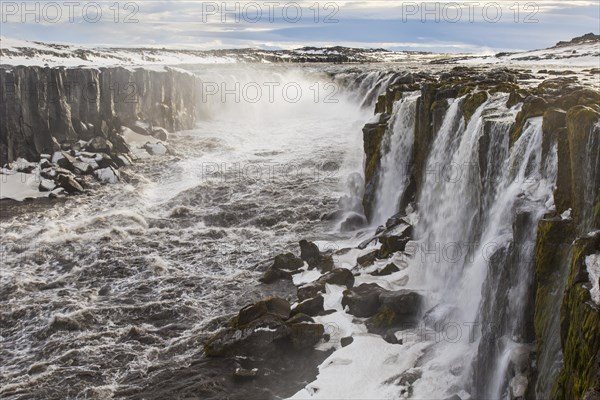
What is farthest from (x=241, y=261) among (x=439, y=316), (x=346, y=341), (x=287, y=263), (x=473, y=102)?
(x=473, y=102)

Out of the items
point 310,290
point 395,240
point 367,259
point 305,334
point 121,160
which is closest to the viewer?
point 305,334

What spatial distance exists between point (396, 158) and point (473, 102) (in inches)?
288

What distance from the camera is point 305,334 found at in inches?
672

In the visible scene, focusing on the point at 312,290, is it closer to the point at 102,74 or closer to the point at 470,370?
the point at 470,370

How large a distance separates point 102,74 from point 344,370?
122 ft

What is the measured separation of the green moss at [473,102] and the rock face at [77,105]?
28137mm

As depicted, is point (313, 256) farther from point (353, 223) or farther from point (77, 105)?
A: point (77, 105)

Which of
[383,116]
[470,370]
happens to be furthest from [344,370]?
[383,116]

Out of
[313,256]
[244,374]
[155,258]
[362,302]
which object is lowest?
[244,374]

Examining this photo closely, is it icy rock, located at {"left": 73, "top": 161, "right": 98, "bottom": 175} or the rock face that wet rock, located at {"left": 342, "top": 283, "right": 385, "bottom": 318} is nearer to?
icy rock, located at {"left": 73, "top": 161, "right": 98, "bottom": 175}

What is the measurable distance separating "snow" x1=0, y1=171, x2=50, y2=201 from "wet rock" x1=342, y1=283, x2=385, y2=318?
22756 millimetres

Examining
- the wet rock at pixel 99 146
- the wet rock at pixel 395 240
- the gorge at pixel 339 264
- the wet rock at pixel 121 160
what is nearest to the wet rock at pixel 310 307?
the gorge at pixel 339 264

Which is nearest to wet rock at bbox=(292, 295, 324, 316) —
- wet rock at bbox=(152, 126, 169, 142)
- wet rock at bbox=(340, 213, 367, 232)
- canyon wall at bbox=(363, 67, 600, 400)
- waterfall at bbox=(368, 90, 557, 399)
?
waterfall at bbox=(368, 90, 557, 399)

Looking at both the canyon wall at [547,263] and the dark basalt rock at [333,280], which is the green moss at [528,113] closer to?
the canyon wall at [547,263]
